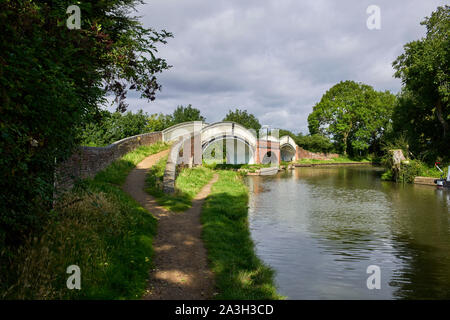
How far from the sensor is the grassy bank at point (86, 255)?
504 centimetres

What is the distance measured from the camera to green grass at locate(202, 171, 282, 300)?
654cm

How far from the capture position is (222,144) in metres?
38.6

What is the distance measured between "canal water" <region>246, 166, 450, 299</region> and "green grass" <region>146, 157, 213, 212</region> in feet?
10.2

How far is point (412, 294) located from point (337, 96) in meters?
59.0

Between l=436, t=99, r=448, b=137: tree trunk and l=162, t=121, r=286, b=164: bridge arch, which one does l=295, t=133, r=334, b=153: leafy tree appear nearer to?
l=162, t=121, r=286, b=164: bridge arch

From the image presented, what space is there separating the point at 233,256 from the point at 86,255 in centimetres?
377

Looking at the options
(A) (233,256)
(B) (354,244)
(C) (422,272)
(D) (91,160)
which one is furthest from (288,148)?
(A) (233,256)

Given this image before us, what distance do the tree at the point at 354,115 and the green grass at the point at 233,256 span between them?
51038mm

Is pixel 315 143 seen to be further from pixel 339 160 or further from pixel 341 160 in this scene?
pixel 341 160

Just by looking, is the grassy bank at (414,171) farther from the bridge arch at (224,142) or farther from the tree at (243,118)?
the tree at (243,118)

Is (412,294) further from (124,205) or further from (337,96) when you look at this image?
(337,96)

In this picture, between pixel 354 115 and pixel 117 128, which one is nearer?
pixel 117 128

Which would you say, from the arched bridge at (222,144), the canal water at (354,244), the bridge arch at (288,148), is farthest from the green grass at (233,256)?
the bridge arch at (288,148)

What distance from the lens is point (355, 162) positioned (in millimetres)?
60906
